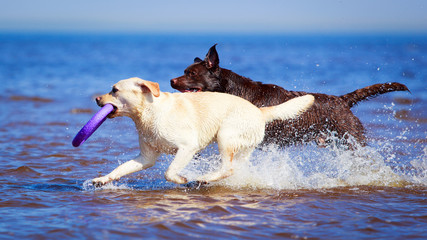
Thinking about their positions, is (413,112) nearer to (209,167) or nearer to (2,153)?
(209,167)

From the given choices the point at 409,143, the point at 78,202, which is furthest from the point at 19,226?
the point at 409,143

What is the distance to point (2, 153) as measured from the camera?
8109 millimetres

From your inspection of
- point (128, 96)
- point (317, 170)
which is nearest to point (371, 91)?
point (317, 170)

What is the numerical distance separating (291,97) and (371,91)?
1168 millimetres

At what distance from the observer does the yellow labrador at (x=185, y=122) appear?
5402 millimetres

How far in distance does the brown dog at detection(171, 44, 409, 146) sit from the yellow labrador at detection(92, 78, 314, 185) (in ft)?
3.38

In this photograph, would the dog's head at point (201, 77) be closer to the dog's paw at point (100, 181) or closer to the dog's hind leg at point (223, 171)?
the dog's hind leg at point (223, 171)

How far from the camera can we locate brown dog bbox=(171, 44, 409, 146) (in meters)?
6.89

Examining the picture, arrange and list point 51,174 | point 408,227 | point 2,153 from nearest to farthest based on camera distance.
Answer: point 408,227 < point 51,174 < point 2,153

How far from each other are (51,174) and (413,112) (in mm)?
10438

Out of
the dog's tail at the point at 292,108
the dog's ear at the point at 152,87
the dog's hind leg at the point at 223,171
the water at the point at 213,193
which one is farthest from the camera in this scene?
the dog's tail at the point at 292,108

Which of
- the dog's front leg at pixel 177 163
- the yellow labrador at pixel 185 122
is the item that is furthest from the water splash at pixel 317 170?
the dog's front leg at pixel 177 163

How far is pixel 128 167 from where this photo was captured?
566 centimetres

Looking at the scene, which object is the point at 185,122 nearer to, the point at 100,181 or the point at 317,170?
the point at 100,181
